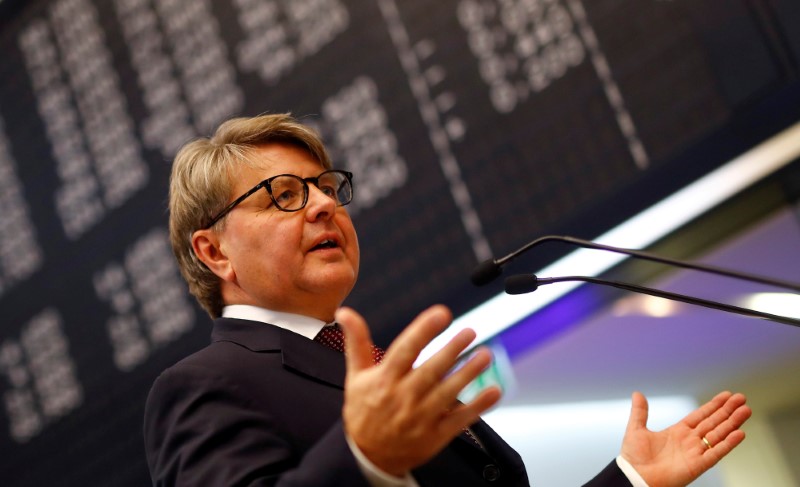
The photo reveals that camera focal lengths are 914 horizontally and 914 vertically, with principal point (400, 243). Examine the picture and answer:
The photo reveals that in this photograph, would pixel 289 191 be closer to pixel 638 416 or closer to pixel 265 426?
pixel 265 426

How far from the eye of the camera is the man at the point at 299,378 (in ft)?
2.53

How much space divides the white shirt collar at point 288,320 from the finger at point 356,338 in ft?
1.54

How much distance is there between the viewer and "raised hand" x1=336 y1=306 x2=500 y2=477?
0.75m

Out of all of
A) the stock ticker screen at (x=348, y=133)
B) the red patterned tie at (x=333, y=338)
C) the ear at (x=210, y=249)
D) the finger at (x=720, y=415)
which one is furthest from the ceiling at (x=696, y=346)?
the ear at (x=210, y=249)

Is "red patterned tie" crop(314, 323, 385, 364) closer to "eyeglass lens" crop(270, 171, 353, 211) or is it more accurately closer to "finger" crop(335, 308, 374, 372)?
"eyeglass lens" crop(270, 171, 353, 211)

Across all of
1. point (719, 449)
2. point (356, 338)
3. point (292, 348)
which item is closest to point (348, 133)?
point (292, 348)

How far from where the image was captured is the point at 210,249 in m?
1.35

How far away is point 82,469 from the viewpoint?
2693 mm

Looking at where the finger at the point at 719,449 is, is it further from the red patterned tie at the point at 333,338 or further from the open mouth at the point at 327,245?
the open mouth at the point at 327,245

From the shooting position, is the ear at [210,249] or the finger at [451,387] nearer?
the finger at [451,387]

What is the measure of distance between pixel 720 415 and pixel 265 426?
0.67 metres

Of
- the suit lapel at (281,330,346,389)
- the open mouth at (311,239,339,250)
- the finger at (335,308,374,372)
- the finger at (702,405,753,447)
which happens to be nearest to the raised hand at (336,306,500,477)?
the finger at (335,308,374,372)

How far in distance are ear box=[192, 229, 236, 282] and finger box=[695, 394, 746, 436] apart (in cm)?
71

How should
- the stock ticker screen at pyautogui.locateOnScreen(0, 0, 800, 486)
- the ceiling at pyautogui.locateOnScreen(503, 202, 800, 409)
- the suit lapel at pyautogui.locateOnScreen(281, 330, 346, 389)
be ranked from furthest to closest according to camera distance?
the stock ticker screen at pyautogui.locateOnScreen(0, 0, 800, 486) → the ceiling at pyautogui.locateOnScreen(503, 202, 800, 409) → the suit lapel at pyautogui.locateOnScreen(281, 330, 346, 389)
